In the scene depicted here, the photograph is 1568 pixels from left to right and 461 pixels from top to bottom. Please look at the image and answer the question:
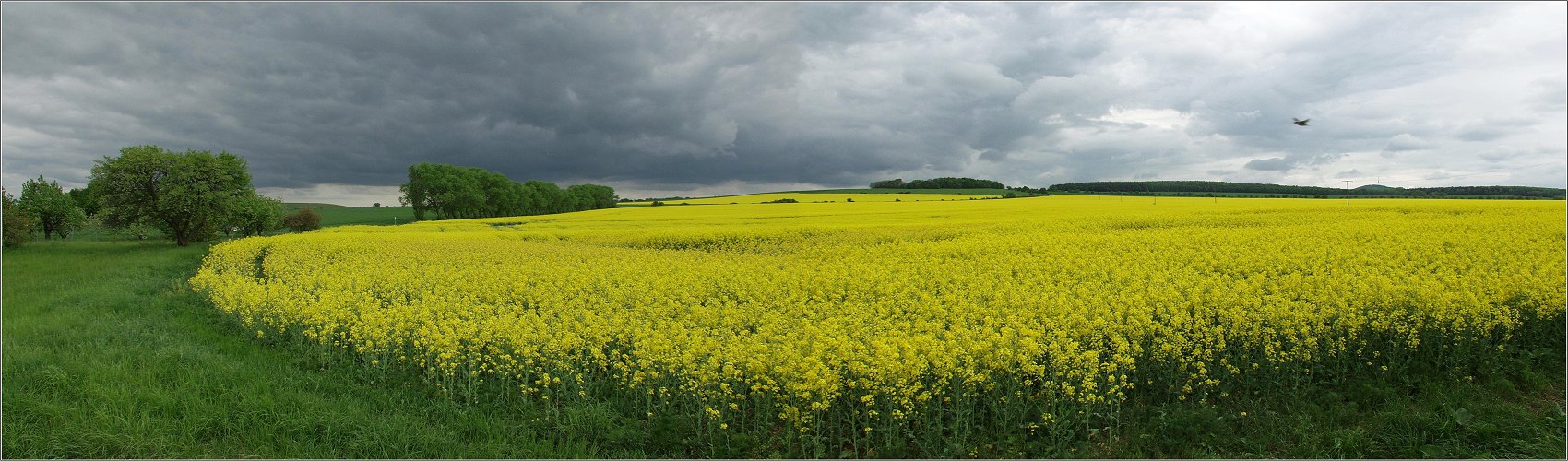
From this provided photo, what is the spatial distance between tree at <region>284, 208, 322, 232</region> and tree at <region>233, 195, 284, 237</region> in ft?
33.6

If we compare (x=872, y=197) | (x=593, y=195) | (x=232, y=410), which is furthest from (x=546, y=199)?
(x=232, y=410)

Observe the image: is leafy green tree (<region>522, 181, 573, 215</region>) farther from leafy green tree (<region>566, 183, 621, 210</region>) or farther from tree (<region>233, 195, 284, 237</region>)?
tree (<region>233, 195, 284, 237</region>)

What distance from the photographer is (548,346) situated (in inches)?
299

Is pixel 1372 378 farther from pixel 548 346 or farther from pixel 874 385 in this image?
pixel 548 346

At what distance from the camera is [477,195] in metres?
61.2

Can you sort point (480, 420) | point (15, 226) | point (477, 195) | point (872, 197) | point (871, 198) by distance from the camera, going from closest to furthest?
1. point (480, 420)
2. point (15, 226)
3. point (477, 195)
4. point (871, 198)
5. point (872, 197)

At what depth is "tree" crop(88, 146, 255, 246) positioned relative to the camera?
3297 cm

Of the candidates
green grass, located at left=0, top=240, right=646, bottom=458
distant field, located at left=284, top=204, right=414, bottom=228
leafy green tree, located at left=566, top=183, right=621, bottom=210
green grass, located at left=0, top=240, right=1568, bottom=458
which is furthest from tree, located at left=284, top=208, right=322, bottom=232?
green grass, located at left=0, top=240, right=1568, bottom=458

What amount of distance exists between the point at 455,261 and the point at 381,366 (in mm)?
9698

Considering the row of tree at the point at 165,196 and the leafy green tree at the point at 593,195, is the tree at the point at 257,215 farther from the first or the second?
the leafy green tree at the point at 593,195

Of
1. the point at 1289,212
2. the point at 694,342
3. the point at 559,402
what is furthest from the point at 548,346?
the point at 1289,212

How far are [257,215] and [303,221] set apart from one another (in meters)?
17.6

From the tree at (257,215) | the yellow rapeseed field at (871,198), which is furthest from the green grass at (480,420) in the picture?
the yellow rapeseed field at (871,198)

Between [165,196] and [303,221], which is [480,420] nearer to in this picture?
[165,196]
